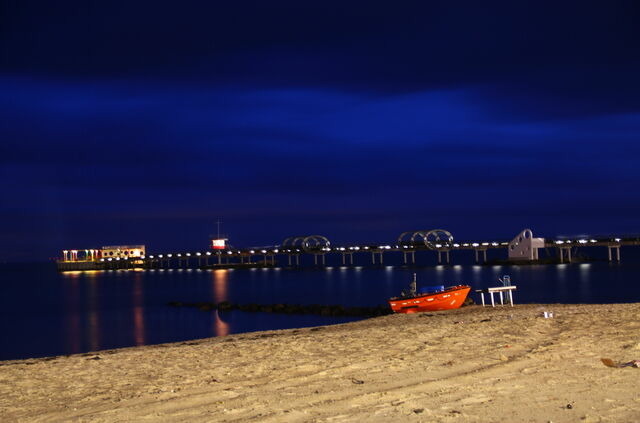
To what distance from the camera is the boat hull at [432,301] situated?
29.7m

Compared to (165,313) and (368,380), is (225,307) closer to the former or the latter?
(165,313)

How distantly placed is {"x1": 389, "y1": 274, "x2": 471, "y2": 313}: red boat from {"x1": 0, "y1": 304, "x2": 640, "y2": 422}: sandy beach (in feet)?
46.0

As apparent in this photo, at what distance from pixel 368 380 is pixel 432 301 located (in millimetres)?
20446

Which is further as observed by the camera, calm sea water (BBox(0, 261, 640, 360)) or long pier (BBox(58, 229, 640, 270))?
long pier (BBox(58, 229, 640, 270))

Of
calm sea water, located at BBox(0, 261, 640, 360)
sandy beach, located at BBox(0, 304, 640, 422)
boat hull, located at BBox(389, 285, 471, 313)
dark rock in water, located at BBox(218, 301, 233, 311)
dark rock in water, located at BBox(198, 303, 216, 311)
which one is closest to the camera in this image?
sandy beach, located at BBox(0, 304, 640, 422)

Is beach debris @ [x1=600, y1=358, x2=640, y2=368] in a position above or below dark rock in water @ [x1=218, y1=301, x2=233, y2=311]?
above

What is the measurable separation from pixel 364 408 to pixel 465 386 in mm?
1601

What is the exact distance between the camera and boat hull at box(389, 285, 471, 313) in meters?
29.7

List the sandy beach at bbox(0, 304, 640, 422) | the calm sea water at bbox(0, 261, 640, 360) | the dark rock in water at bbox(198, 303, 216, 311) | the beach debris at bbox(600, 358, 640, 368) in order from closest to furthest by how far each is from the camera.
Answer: the sandy beach at bbox(0, 304, 640, 422) → the beach debris at bbox(600, 358, 640, 368) → the calm sea water at bbox(0, 261, 640, 360) → the dark rock in water at bbox(198, 303, 216, 311)

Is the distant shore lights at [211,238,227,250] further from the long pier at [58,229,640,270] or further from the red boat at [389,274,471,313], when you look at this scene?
the red boat at [389,274,471,313]

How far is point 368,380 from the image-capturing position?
969cm

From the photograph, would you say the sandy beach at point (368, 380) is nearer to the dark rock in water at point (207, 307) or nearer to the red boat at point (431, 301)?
the red boat at point (431, 301)

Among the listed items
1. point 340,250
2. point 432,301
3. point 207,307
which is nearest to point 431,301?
point 432,301

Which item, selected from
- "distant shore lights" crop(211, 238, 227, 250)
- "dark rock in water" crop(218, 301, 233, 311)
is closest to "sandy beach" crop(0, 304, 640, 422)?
"dark rock in water" crop(218, 301, 233, 311)
